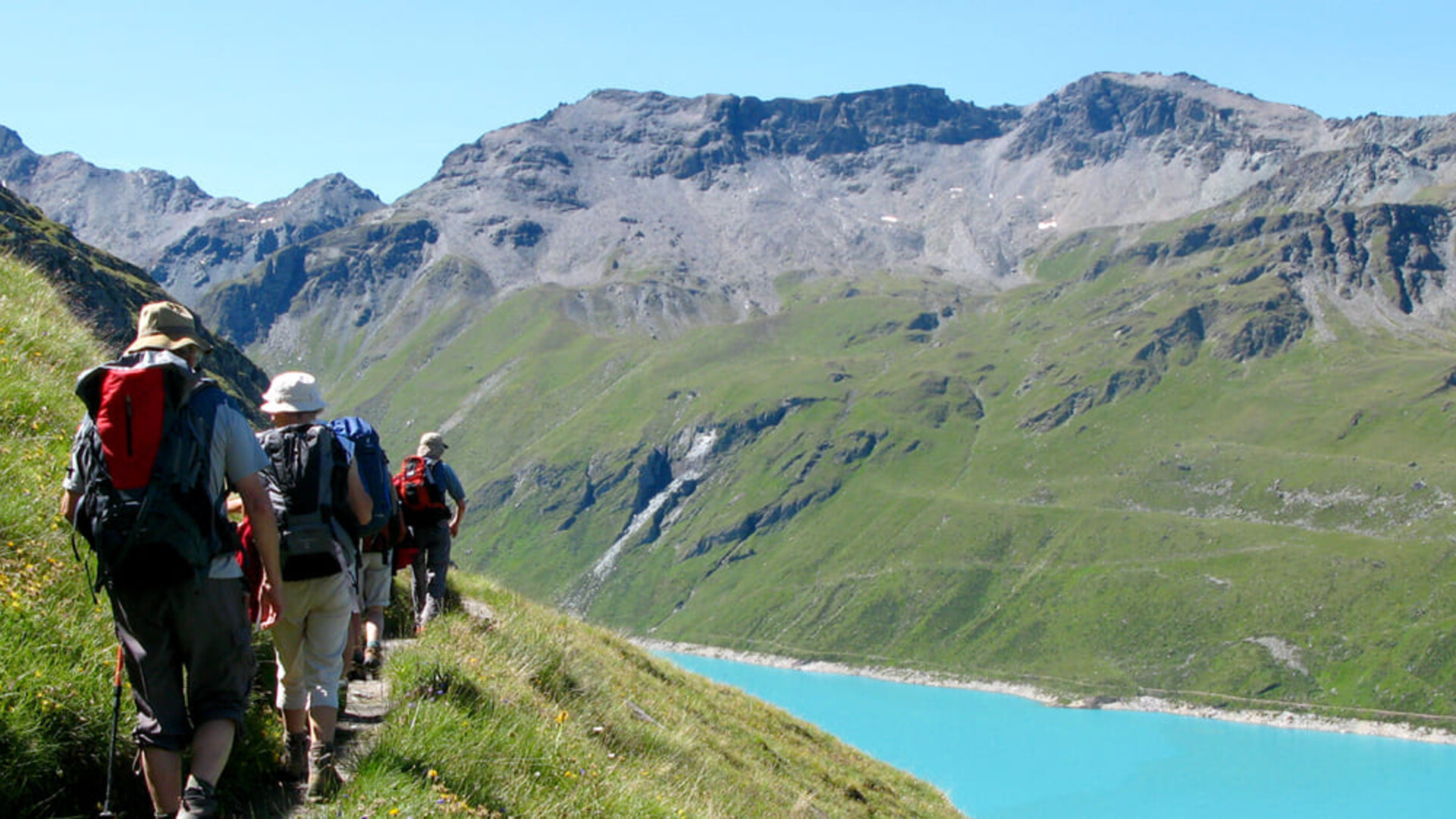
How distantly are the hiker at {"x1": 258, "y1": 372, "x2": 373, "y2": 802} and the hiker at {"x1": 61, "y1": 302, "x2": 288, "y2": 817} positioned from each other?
104 cm

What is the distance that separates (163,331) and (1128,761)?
171 m

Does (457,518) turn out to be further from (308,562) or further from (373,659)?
(308,562)

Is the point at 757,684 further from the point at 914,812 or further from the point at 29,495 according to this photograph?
the point at 29,495

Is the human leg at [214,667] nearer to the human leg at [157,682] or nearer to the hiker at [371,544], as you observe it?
the human leg at [157,682]

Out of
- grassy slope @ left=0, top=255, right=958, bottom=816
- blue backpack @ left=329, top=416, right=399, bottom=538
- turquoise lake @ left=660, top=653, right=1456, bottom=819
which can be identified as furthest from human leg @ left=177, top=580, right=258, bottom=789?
turquoise lake @ left=660, top=653, right=1456, bottom=819

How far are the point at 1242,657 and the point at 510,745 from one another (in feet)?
713

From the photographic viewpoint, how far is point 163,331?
609 centimetres

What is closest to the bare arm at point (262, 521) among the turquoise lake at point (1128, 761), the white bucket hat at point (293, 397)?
the white bucket hat at point (293, 397)

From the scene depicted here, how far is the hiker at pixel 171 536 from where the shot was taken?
5.57 metres

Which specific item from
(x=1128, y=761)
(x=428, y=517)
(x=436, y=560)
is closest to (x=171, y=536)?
(x=436, y=560)

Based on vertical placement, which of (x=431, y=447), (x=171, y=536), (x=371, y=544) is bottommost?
(x=371, y=544)

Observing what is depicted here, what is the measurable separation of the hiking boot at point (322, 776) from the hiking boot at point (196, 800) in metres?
0.78

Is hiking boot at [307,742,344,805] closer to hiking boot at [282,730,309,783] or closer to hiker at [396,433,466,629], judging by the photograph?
hiking boot at [282,730,309,783]

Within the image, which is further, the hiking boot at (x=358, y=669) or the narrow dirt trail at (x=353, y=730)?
the hiking boot at (x=358, y=669)
